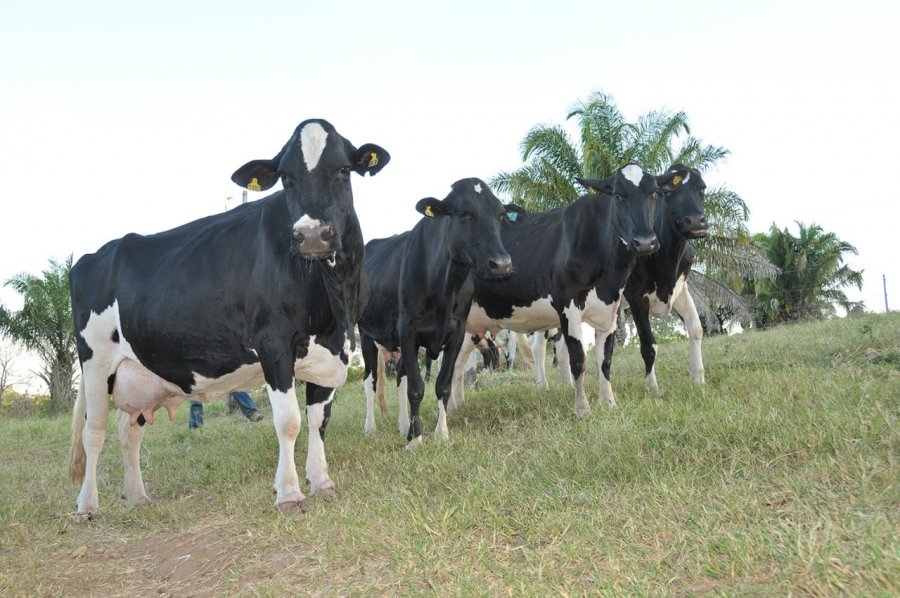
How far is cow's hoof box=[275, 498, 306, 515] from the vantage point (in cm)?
521

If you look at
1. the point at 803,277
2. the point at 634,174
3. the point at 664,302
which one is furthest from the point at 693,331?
the point at 803,277

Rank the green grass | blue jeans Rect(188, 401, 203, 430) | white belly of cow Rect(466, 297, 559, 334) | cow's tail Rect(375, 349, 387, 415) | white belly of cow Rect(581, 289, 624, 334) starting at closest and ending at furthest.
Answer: the green grass, white belly of cow Rect(581, 289, 624, 334), white belly of cow Rect(466, 297, 559, 334), cow's tail Rect(375, 349, 387, 415), blue jeans Rect(188, 401, 203, 430)

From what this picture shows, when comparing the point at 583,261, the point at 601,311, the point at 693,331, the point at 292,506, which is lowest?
the point at 292,506

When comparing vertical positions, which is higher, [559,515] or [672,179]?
[672,179]

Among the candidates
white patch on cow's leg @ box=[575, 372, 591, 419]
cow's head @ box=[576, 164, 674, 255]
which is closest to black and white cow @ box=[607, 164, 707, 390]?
cow's head @ box=[576, 164, 674, 255]

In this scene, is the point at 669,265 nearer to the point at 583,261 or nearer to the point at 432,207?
the point at 583,261

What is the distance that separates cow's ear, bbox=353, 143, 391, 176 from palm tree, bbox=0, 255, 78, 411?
25853mm

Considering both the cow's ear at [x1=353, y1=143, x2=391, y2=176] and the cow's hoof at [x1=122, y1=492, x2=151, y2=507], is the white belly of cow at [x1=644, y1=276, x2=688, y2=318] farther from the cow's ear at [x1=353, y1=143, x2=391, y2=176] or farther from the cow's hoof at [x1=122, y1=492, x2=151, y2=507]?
the cow's hoof at [x1=122, y1=492, x2=151, y2=507]

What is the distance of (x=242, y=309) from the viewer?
5.72 metres

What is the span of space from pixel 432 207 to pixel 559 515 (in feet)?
13.4

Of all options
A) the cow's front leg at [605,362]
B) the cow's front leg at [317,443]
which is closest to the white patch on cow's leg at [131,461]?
the cow's front leg at [317,443]

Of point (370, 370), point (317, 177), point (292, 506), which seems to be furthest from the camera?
point (370, 370)

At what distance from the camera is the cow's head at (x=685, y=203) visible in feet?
29.0

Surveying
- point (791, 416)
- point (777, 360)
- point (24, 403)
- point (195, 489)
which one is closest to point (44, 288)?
point (24, 403)
